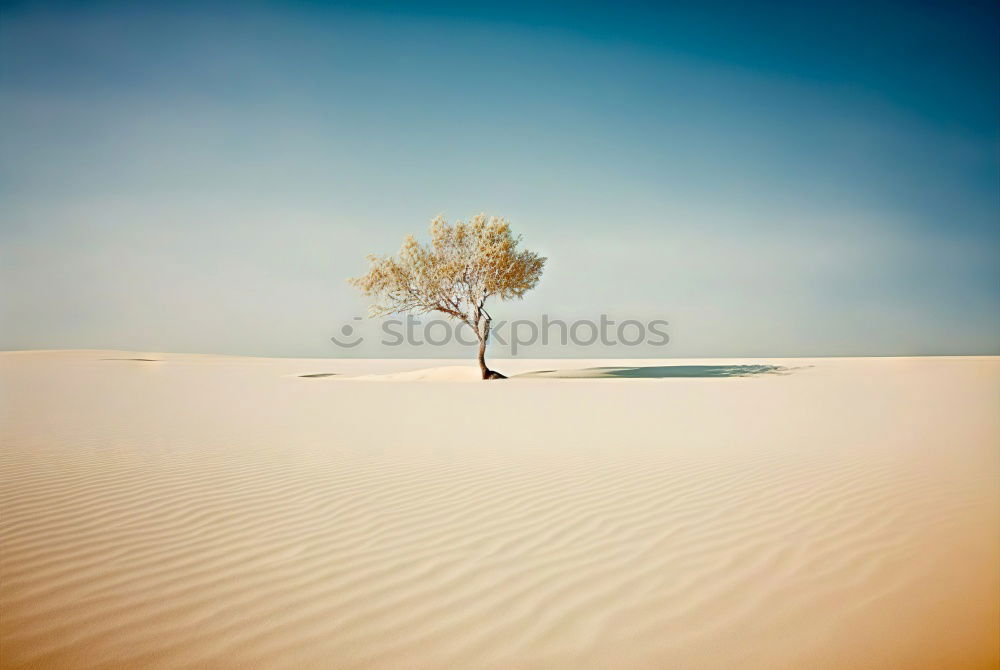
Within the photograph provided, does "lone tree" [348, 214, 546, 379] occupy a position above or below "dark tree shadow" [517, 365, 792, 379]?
above

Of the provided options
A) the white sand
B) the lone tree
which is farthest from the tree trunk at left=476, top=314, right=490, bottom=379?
the white sand

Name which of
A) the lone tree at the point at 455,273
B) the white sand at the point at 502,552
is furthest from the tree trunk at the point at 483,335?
the white sand at the point at 502,552

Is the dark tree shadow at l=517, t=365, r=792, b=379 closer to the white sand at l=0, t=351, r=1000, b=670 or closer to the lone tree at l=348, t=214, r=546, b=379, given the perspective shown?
the lone tree at l=348, t=214, r=546, b=379

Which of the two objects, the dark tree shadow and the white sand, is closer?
the white sand

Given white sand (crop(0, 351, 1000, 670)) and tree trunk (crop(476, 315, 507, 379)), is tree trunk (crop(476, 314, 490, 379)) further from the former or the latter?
white sand (crop(0, 351, 1000, 670))

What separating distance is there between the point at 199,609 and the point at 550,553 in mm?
2391

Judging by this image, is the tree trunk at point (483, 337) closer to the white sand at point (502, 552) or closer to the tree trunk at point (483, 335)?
the tree trunk at point (483, 335)

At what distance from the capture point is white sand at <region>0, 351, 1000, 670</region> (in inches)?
112

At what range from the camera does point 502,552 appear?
4078 mm

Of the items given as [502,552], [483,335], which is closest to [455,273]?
[483,335]

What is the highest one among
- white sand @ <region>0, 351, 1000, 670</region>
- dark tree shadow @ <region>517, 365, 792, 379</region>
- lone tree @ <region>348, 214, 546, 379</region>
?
lone tree @ <region>348, 214, 546, 379</region>

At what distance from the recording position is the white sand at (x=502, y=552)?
2.85 metres

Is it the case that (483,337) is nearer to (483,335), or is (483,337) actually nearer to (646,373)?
(483,335)

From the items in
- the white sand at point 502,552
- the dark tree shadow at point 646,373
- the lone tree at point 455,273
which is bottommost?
the dark tree shadow at point 646,373
